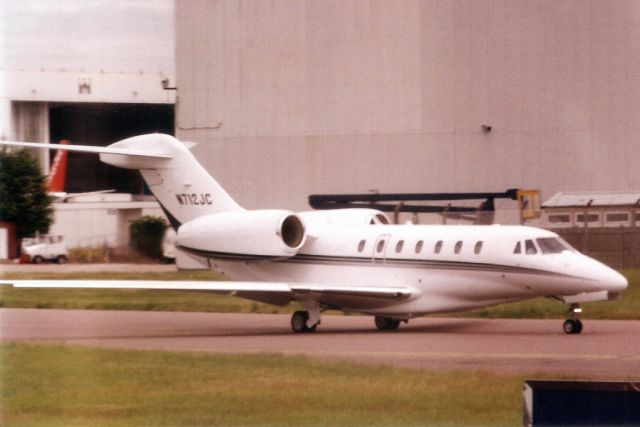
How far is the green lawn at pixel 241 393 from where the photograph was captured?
11445 millimetres

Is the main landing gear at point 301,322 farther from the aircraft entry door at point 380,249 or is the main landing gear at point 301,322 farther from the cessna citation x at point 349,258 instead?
the aircraft entry door at point 380,249

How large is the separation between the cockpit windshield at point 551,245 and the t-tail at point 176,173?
262 inches

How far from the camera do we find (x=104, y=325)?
24.2 meters

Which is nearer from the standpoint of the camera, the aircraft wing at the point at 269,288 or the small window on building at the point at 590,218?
the aircraft wing at the point at 269,288

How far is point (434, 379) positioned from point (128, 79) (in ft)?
110

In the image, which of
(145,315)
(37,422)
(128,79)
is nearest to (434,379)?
(37,422)

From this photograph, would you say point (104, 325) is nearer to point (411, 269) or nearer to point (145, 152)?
point (145, 152)

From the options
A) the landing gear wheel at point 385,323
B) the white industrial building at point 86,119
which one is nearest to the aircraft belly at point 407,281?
the landing gear wheel at point 385,323

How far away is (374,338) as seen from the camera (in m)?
20.9

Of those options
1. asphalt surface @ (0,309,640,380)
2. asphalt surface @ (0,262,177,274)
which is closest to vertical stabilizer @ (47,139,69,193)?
asphalt surface @ (0,262,177,274)

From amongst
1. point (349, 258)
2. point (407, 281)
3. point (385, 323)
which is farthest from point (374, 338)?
point (349, 258)

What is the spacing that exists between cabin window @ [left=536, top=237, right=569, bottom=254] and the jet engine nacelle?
4.66 meters

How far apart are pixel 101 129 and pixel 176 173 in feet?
57.6

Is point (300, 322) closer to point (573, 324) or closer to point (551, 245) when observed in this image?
point (551, 245)
